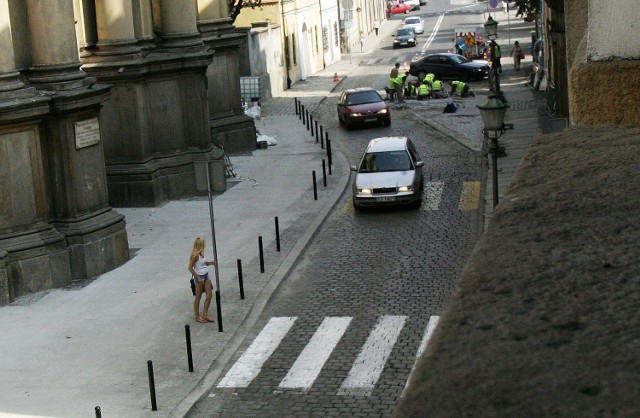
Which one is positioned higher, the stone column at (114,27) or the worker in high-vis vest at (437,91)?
the stone column at (114,27)

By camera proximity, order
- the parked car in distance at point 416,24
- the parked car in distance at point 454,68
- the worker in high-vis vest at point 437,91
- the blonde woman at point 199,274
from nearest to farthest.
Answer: the blonde woman at point 199,274, the worker in high-vis vest at point 437,91, the parked car in distance at point 454,68, the parked car in distance at point 416,24

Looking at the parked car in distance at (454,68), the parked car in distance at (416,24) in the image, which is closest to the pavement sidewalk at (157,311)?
the parked car in distance at (454,68)

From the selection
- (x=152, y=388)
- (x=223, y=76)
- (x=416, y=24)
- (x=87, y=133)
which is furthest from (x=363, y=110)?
(x=416, y=24)

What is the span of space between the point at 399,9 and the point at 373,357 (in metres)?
101

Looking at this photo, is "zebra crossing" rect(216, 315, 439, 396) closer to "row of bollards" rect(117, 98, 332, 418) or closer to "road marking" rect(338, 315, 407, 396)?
"road marking" rect(338, 315, 407, 396)

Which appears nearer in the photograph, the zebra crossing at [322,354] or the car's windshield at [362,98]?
the zebra crossing at [322,354]

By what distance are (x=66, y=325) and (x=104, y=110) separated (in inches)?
425

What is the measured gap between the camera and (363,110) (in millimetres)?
41781

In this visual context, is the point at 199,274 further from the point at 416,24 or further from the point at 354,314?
the point at 416,24

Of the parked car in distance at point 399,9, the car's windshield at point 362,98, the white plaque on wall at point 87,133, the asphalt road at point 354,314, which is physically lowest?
the asphalt road at point 354,314

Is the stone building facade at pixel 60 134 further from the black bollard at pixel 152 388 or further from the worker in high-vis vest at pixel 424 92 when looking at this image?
the worker in high-vis vest at pixel 424 92

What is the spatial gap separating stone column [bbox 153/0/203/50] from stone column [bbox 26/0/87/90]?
861cm

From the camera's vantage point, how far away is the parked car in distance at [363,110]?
137 feet

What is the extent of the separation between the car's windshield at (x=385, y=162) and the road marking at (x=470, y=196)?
58.7 inches
